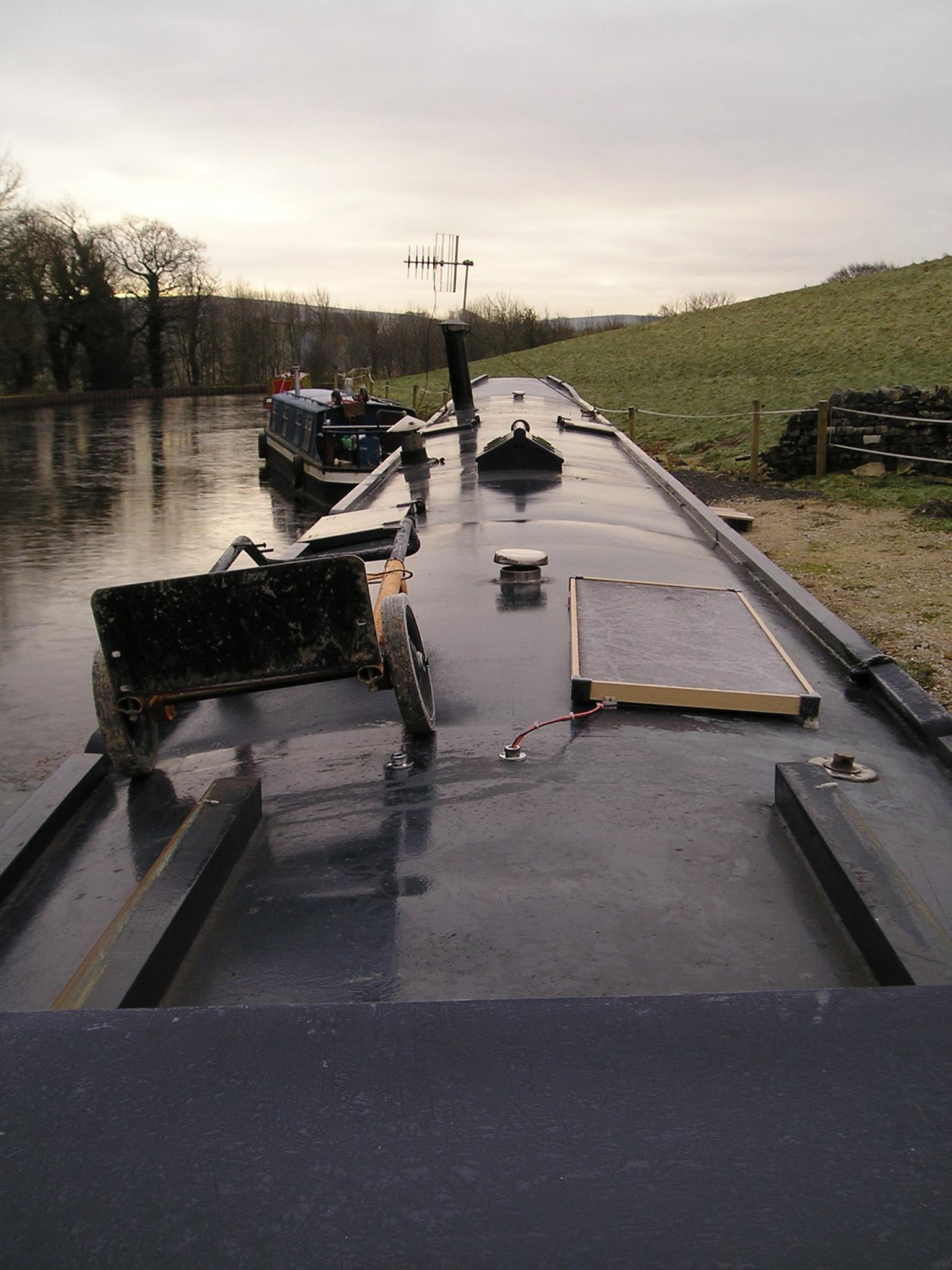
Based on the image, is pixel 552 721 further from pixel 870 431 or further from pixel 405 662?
pixel 870 431

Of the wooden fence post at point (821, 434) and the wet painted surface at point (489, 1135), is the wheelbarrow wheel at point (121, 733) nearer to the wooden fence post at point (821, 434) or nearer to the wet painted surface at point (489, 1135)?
the wet painted surface at point (489, 1135)

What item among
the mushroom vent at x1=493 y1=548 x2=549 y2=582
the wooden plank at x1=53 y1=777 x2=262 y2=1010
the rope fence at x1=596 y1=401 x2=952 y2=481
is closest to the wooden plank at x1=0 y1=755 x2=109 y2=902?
the wooden plank at x1=53 y1=777 x2=262 y2=1010

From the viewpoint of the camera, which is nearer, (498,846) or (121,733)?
(498,846)

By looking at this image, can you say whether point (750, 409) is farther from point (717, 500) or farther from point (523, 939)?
point (523, 939)

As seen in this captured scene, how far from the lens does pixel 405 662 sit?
9.93 ft

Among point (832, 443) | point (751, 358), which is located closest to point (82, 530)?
point (832, 443)

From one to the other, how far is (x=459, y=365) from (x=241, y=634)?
11.1 meters

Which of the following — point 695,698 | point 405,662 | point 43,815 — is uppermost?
point 405,662

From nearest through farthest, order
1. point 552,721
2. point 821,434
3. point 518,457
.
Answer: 1. point 552,721
2. point 518,457
3. point 821,434

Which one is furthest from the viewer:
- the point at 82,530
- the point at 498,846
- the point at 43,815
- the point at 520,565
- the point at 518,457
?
the point at 82,530

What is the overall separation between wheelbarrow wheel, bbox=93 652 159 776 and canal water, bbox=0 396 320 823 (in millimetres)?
4623

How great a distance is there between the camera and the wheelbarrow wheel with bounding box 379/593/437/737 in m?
2.99

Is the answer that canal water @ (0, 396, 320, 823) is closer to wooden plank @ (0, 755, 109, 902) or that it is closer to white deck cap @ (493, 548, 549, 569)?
white deck cap @ (493, 548, 549, 569)

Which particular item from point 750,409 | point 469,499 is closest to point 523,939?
point 469,499
